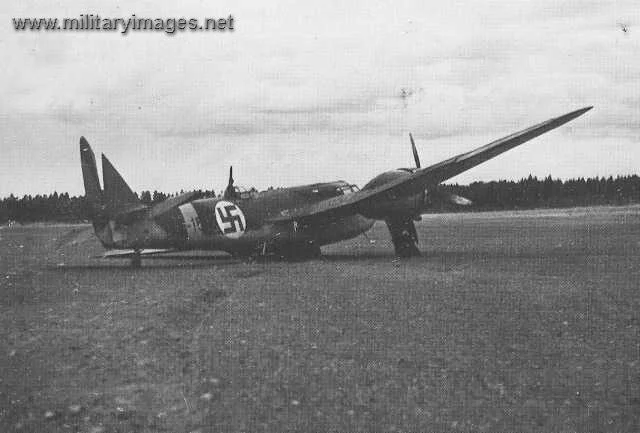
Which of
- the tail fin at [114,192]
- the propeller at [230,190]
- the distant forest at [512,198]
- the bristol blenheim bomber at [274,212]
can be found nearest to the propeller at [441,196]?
the bristol blenheim bomber at [274,212]

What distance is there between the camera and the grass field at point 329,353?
20.8 feet

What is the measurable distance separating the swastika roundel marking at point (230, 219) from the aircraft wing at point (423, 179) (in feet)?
3.42

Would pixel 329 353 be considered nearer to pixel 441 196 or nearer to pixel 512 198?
pixel 441 196

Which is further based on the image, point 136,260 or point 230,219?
point 230,219

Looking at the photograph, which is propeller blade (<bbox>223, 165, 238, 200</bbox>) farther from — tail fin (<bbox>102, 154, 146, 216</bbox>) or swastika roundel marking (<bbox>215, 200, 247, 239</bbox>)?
tail fin (<bbox>102, 154, 146, 216</bbox>)

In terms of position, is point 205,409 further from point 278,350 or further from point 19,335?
point 19,335

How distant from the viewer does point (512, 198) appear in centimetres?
8150

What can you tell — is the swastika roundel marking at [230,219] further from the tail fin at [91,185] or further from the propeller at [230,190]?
the tail fin at [91,185]

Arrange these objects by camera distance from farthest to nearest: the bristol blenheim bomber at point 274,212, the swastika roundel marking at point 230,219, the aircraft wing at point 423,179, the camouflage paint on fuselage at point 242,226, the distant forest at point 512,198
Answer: the distant forest at point 512,198
the swastika roundel marking at point 230,219
the camouflage paint on fuselage at point 242,226
the bristol blenheim bomber at point 274,212
the aircraft wing at point 423,179

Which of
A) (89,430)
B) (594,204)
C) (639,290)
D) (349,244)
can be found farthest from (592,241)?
(594,204)

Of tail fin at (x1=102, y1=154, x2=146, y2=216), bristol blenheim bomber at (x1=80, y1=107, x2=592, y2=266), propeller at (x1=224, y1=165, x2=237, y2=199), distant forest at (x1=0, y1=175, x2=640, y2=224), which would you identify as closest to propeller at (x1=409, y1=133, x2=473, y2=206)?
bristol blenheim bomber at (x1=80, y1=107, x2=592, y2=266)

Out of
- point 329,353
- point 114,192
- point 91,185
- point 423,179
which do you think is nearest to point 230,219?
point 114,192

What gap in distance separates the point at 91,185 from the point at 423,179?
9288mm

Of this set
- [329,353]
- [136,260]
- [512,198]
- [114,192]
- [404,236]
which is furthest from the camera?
[512,198]
